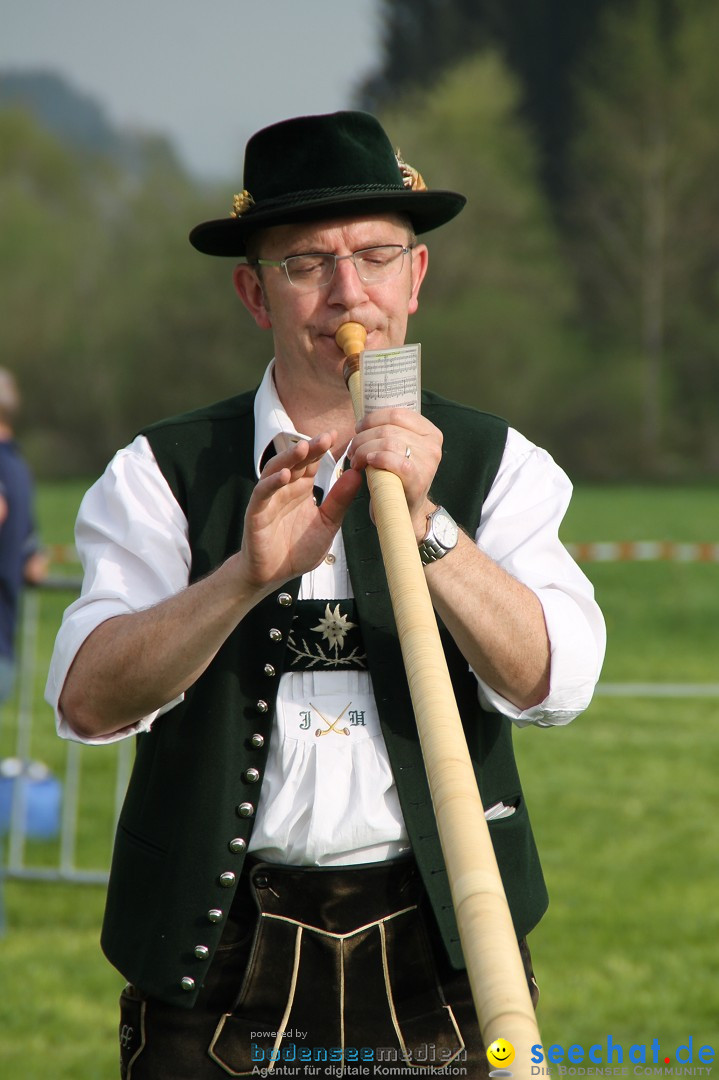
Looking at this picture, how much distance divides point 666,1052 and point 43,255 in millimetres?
44980

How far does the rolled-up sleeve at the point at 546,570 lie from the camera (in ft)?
8.02

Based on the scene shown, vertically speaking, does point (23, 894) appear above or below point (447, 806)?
below

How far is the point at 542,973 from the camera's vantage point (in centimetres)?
550

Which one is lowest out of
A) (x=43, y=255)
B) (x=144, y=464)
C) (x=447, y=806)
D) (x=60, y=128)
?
(x=447, y=806)

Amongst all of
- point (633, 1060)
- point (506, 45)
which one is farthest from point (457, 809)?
point (506, 45)

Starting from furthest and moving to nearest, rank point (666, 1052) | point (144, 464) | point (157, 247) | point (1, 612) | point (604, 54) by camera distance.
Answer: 1. point (604, 54)
2. point (157, 247)
3. point (1, 612)
4. point (666, 1052)
5. point (144, 464)

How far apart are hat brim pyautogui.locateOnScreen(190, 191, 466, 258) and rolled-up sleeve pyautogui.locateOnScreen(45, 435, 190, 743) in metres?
0.45

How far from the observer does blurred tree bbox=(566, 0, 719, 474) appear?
45531 mm

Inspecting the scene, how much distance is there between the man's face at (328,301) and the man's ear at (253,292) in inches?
1.3

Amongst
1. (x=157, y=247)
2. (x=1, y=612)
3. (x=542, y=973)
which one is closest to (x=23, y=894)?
(x=1, y=612)

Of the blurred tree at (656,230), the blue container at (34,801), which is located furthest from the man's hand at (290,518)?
the blurred tree at (656,230)

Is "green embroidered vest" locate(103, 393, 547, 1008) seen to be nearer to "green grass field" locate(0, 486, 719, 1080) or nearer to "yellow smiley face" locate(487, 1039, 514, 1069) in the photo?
"yellow smiley face" locate(487, 1039, 514, 1069)

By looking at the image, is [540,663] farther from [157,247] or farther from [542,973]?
[157,247]

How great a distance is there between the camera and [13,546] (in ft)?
21.6
